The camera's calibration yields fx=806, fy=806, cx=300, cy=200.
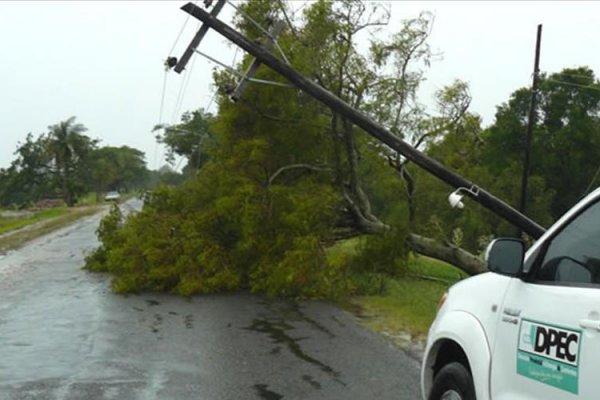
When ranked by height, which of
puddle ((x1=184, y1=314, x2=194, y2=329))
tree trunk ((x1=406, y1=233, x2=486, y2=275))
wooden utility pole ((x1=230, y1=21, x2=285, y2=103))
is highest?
wooden utility pole ((x1=230, y1=21, x2=285, y2=103))

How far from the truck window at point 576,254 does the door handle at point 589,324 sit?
0.24m

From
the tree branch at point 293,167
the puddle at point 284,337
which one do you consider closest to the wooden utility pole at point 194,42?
the tree branch at point 293,167

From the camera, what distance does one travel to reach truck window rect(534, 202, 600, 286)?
3.72 metres

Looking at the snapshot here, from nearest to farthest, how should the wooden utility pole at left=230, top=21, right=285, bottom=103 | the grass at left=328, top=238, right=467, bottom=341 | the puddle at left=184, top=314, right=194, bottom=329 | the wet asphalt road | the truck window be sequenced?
the truck window, the wet asphalt road, the puddle at left=184, top=314, right=194, bottom=329, the grass at left=328, top=238, right=467, bottom=341, the wooden utility pole at left=230, top=21, right=285, bottom=103

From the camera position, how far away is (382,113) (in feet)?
59.6

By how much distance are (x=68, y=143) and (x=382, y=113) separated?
81914 millimetres

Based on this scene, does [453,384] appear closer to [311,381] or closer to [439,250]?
[311,381]

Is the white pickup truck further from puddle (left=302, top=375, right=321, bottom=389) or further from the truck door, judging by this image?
puddle (left=302, top=375, right=321, bottom=389)

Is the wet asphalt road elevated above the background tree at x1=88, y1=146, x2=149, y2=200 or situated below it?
below

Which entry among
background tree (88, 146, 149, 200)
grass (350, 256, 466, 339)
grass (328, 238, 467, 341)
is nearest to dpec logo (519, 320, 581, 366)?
grass (328, 238, 467, 341)

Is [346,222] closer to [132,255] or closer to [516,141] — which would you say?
[132,255]

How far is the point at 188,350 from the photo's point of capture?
32.4ft

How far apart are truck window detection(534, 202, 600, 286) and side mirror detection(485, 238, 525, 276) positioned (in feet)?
0.36

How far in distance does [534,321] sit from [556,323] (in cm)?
21
